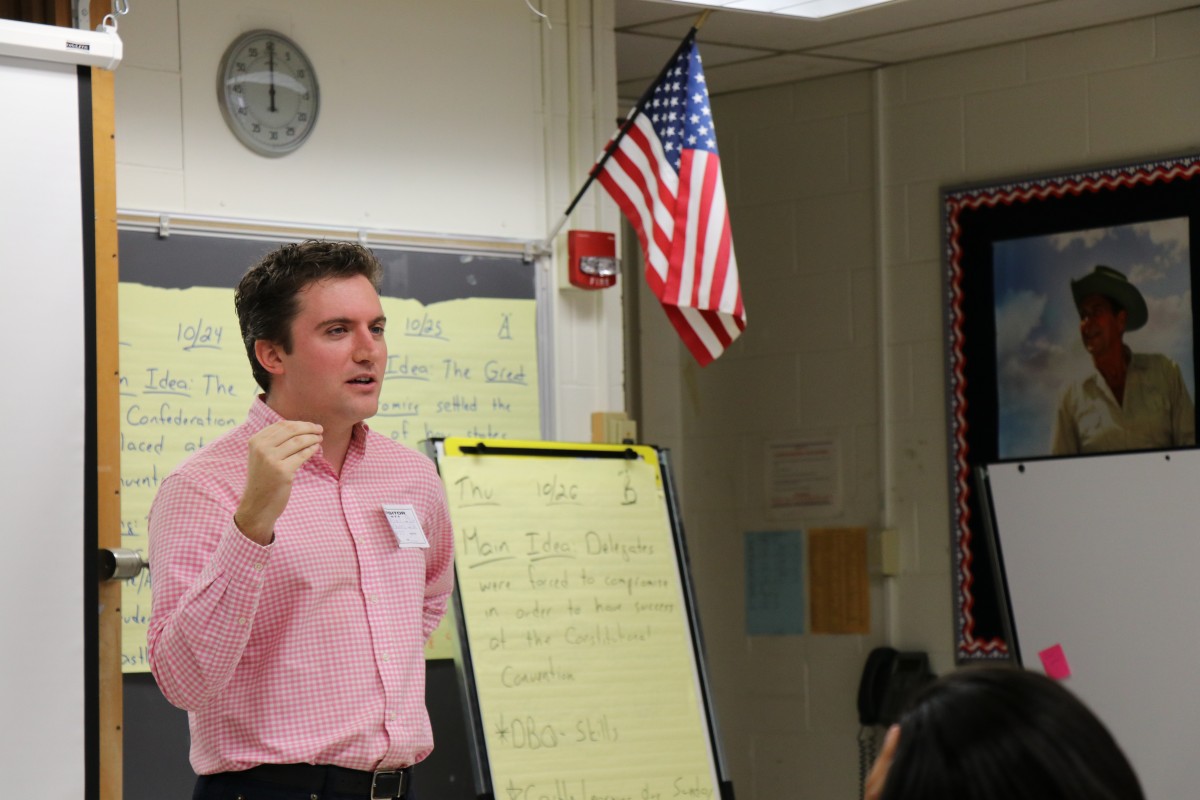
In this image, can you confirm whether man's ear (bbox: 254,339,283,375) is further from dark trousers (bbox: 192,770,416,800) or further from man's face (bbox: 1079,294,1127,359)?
man's face (bbox: 1079,294,1127,359)

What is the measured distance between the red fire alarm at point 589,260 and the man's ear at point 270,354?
67.4 inches

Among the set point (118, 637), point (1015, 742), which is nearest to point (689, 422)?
point (118, 637)

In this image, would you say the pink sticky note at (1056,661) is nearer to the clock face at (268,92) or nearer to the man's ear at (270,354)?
the clock face at (268,92)

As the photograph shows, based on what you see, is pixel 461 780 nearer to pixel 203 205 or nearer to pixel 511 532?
pixel 511 532

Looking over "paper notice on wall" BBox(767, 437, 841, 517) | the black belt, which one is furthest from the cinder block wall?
the black belt

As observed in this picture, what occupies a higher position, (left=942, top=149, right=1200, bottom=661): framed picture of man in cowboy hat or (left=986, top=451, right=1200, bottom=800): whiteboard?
(left=942, top=149, right=1200, bottom=661): framed picture of man in cowboy hat

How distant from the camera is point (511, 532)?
3.58 meters

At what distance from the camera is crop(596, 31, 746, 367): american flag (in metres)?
3.65

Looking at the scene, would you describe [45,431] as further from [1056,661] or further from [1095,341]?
[1095,341]

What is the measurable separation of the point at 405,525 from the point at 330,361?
277mm

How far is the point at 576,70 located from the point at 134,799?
82.1 inches

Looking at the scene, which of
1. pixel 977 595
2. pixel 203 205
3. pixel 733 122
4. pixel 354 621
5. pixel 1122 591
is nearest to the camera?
pixel 354 621

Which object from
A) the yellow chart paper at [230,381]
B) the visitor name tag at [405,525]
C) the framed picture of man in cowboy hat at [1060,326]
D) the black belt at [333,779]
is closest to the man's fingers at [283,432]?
the visitor name tag at [405,525]

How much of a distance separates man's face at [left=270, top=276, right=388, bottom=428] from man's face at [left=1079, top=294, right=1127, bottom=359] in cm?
284
